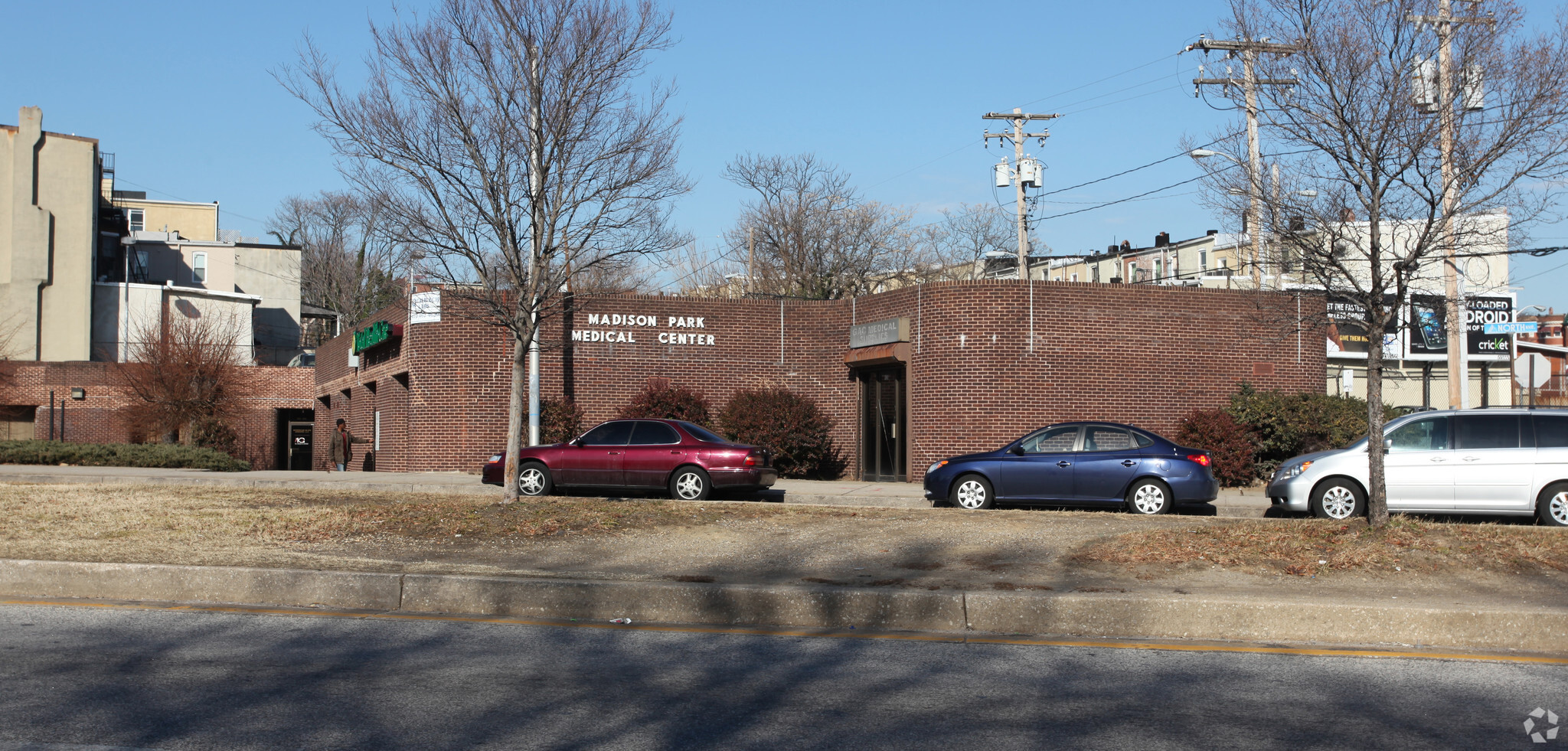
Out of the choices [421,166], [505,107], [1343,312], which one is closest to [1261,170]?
[1343,312]

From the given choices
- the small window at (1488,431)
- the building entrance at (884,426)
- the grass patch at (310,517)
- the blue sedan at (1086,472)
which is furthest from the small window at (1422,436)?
the building entrance at (884,426)

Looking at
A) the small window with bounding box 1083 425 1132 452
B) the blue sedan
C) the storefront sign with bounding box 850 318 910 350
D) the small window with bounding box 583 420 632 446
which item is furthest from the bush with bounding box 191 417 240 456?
the small window with bounding box 1083 425 1132 452

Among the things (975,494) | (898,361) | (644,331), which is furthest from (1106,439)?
(644,331)

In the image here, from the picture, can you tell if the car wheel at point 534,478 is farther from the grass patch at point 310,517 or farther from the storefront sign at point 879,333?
the storefront sign at point 879,333

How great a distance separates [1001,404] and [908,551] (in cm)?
1324

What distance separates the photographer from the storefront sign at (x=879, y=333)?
2458 cm

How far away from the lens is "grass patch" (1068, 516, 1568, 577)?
374 inches

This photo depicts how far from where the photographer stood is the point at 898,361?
24688mm

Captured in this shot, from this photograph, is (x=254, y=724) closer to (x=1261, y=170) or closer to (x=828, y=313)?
(x=1261, y=170)

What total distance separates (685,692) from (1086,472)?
11782mm

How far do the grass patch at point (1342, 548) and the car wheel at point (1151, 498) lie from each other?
544 centimetres

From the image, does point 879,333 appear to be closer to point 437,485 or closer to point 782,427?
point 782,427

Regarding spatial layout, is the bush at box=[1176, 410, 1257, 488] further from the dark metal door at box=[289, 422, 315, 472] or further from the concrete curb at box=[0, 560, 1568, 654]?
the dark metal door at box=[289, 422, 315, 472]

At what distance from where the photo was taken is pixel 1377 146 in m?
10.6
